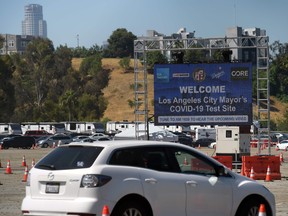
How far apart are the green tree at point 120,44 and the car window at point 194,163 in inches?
6379

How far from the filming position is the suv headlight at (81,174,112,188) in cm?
1183

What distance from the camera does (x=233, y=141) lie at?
3703cm

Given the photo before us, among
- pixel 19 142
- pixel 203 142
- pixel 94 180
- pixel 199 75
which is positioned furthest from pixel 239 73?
pixel 203 142

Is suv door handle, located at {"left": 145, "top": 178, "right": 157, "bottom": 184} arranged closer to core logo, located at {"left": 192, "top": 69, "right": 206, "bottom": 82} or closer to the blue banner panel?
the blue banner panel

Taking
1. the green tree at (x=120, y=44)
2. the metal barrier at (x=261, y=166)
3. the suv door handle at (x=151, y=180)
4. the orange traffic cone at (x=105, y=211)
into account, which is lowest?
the metal barrier at (x=261, y=166)

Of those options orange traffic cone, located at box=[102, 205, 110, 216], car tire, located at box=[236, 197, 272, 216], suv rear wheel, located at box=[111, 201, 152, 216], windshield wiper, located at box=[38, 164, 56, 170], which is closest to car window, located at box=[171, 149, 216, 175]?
car tire, located at box=[236, 197, 272, 216]

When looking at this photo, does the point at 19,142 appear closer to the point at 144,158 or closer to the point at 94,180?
the point at 144,158

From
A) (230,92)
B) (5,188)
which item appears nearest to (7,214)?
(5,188)

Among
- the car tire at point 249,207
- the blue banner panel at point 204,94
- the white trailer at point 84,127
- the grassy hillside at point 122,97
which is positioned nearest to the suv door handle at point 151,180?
the car tire at point 249,207

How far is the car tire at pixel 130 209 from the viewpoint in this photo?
38.9ft

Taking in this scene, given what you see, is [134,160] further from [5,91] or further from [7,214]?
[5,91]

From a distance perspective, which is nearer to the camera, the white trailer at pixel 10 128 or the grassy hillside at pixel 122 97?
the white trailer at pixel 10 128

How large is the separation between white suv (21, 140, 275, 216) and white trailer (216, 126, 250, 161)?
23.4 meters

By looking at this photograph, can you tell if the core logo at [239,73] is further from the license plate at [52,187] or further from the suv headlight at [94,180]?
the suv headlight at [94,180]
